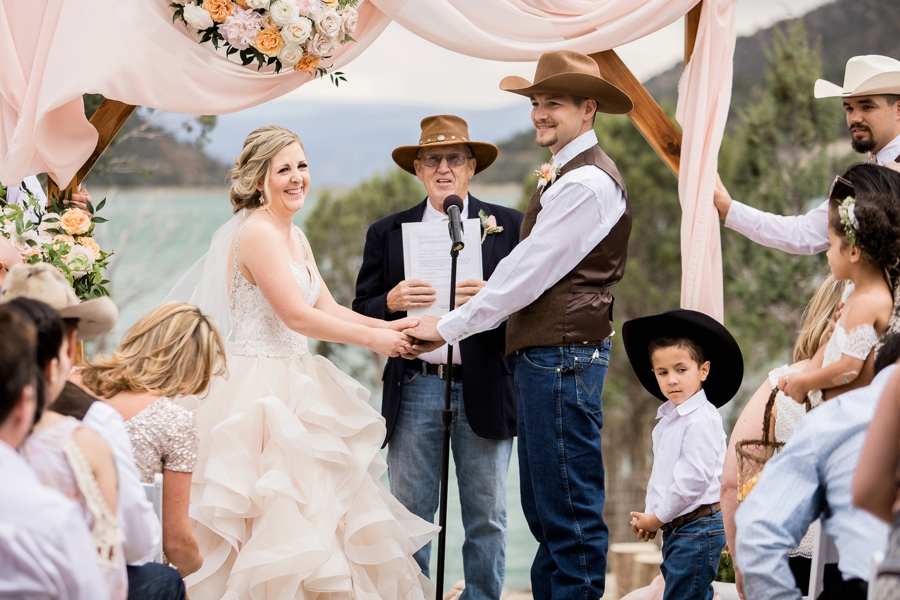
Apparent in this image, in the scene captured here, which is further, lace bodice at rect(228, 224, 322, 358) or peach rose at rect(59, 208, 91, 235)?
peach rose at rect(59, 208, 91, 235)

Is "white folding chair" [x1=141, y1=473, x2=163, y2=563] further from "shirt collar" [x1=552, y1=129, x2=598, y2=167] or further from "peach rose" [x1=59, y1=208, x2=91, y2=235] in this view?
"shirt collar" [x1=552, y1=129, x2=598, y2=167]

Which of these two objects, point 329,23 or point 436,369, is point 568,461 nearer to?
point 436,369

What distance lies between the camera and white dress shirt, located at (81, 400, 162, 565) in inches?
88.7

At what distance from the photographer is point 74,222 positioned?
388cm

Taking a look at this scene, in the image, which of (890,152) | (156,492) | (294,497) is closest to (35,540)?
(156,492)

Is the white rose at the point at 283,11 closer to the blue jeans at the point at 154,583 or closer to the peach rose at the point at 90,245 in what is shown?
the peach rose at the point at 90,245

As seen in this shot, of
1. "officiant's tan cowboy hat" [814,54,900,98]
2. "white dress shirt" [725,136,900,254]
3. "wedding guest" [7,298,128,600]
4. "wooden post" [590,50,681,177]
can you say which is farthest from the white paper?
"wedding guest" [7,298,128,600]

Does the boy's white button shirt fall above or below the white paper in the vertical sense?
below

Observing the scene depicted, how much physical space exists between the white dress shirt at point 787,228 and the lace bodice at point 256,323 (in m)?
1.92

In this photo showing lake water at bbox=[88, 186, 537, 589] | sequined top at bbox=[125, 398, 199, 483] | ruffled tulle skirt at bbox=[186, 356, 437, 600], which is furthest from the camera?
lake water at bbox=[88, 186, 537, 589]

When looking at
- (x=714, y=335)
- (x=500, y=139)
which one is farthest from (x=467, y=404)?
(x=500, y=139)

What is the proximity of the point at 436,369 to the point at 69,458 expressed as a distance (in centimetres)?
209

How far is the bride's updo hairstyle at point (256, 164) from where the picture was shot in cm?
373

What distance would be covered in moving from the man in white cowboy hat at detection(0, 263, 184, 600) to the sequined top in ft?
1.26
